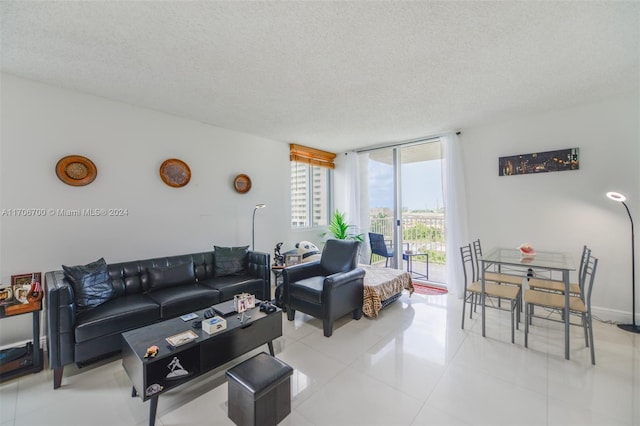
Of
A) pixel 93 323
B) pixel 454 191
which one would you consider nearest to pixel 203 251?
pixel 93 323

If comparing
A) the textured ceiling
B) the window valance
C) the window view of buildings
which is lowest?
the window view of buildings

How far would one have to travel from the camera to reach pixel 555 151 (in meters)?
3.37

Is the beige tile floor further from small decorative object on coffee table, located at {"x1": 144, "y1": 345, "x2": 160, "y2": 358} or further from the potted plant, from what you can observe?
the potted plant

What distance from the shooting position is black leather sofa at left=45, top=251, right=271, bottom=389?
203 cm

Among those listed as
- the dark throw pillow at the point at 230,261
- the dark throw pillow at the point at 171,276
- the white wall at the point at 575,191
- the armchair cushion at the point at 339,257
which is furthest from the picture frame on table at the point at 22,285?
the white wall at the point at 575,191

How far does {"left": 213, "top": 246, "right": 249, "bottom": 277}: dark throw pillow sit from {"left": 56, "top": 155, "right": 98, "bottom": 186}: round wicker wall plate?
156 cm

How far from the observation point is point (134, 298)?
2.63 meters

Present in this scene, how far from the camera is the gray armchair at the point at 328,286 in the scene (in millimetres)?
2793

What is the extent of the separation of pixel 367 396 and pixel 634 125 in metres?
4.06

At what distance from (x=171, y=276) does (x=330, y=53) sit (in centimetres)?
285

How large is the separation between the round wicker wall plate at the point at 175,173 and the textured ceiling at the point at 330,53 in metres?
0.65

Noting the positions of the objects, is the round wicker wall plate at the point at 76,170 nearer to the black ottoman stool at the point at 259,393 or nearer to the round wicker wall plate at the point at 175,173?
the round wicker wall plate at the point at 175,173

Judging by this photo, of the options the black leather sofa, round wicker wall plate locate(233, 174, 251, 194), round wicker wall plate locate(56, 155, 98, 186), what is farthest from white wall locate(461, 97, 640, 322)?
round wicker wall plate locate(56, 155, 98, 186)

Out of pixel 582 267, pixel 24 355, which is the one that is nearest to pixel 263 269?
pixel 24 355
